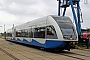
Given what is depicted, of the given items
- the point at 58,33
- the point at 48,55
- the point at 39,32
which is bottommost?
the point at 48,55

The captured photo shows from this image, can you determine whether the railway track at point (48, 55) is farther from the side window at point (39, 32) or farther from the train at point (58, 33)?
the side window at point (39, 32)

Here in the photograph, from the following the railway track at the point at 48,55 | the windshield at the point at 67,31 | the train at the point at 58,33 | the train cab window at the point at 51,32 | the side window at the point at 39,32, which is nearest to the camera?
the railway track at the point at 48,55

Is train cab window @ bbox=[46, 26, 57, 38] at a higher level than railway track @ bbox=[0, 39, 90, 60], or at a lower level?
higher

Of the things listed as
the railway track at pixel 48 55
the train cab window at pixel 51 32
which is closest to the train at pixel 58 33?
the train cab window at pixel 51 32

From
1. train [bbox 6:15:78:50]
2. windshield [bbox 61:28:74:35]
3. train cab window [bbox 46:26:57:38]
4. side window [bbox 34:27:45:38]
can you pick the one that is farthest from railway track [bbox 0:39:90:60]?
side window [bbox 34:27:45:38]

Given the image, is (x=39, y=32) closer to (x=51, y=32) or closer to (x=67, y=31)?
(x=51, y=32)

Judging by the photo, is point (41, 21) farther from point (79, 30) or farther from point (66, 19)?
point (79, 30)

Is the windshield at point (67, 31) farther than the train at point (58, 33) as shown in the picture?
Yes

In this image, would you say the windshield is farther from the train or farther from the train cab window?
the train cab window

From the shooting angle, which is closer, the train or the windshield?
the train

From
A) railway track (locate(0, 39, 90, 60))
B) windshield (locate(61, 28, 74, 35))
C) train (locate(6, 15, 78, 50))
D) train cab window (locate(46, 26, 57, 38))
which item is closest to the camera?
railway track (locate(0, 39, 90, 60))

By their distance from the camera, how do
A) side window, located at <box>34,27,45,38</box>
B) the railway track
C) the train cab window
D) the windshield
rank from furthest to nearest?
side window, located at <box>34,27,45,38</box> < the train cab window < the windshield < the railway track

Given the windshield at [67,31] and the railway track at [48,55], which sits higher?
the windshield at [67,31]

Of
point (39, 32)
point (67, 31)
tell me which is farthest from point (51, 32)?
point (39, 32)
